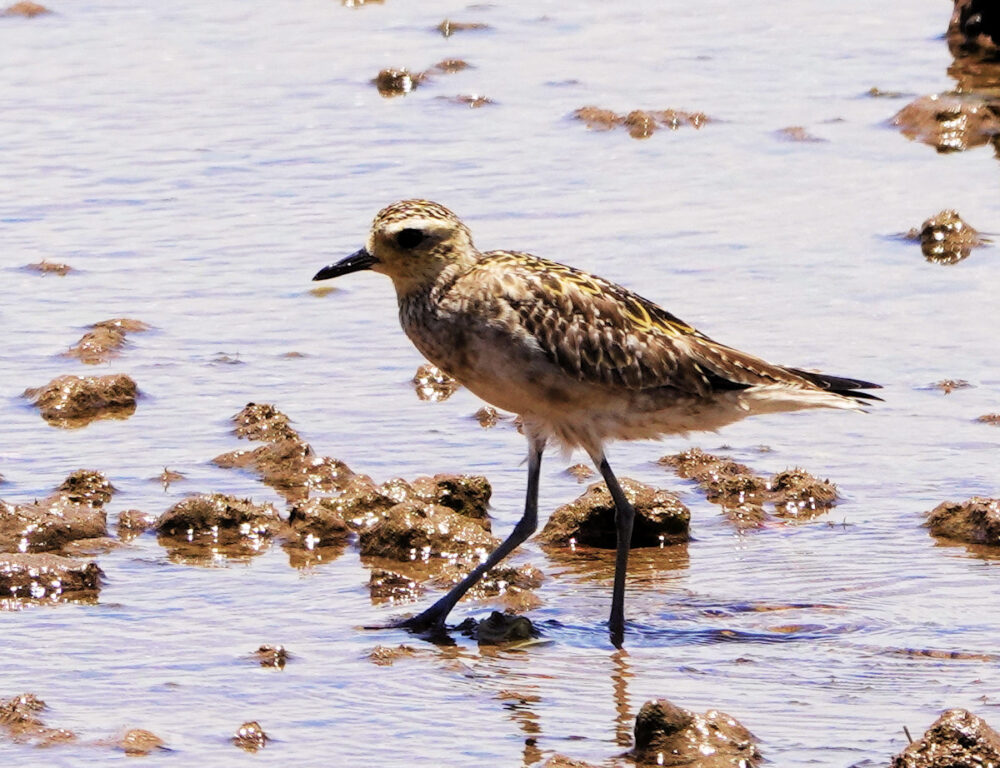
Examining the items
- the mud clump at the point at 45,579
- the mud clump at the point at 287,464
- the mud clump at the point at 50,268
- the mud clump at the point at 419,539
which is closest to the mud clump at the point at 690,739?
the mud clump at the point at 419,539

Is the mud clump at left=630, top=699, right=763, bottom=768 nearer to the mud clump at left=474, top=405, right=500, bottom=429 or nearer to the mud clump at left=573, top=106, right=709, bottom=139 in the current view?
the mud clump at left=474, top=405, right=500, bottom=429

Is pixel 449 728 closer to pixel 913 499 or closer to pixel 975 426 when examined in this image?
pixel 913 499

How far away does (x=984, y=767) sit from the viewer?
23.2 ft

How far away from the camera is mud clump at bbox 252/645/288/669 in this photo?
336 inches

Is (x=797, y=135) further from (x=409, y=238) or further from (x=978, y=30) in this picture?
(x=409, y=238)

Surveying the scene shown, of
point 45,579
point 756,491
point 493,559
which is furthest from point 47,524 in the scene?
point 756,491

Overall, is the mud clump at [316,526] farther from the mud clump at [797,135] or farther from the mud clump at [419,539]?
the mud clump at [797,135]

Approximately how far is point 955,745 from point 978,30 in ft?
46.3

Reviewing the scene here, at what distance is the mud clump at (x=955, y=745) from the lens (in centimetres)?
710

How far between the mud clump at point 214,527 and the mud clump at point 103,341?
2.63 m

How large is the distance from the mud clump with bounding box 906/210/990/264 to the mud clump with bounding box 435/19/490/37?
799cm

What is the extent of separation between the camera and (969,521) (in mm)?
9953

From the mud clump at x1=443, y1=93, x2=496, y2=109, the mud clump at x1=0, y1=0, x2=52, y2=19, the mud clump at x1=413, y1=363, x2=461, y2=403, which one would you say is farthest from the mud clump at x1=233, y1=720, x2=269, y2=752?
the mud clump at x1=0, y1=0, x2=52, y2=19

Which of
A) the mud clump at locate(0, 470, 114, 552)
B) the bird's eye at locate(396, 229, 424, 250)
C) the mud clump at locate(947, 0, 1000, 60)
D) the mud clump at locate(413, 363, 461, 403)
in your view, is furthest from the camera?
the mud clump at locate(947, 0, 1000, 60)
